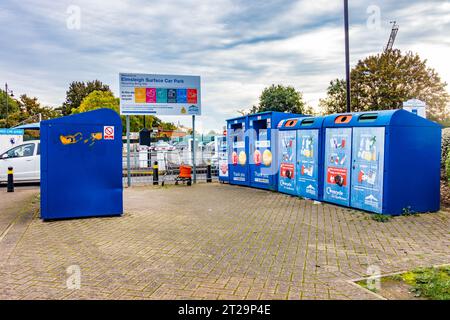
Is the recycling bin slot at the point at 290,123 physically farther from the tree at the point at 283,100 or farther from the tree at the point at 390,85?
the tree at the point at 283,100

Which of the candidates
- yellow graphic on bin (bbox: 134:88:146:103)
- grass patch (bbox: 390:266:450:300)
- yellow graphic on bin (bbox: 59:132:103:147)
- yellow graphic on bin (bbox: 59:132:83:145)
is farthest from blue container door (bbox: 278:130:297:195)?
grass patch (bbox: 390:266:450:300)

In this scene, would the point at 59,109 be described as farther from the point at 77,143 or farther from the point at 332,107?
the point at 77,143

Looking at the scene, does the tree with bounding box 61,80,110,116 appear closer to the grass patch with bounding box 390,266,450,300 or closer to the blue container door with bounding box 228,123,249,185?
the blue container door with bounding box 228,123,249,185

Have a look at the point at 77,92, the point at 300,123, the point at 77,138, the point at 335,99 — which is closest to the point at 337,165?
the point at 300,123

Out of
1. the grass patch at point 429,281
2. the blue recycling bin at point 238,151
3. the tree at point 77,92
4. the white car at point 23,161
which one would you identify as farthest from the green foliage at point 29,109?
the grass patch at point 429,281

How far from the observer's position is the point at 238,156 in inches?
553

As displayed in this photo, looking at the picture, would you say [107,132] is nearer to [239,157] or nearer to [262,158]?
[262,158]

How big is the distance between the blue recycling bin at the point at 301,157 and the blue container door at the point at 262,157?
432 millimetres

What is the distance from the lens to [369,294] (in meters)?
4.00

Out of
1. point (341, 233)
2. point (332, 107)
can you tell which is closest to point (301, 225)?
point (341, 233)

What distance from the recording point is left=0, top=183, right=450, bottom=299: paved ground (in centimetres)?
420

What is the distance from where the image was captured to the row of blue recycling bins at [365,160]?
8086 mm

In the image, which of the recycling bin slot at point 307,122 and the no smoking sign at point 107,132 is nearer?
the no smoking sign at point 107,132

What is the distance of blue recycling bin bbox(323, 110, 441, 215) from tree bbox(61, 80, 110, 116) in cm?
5974
